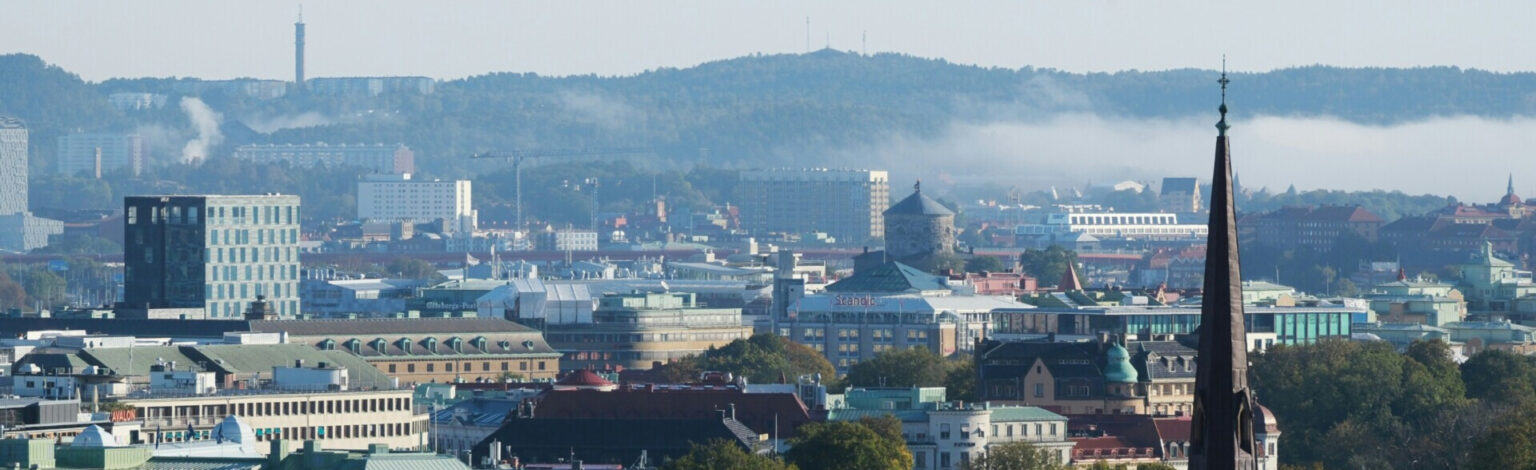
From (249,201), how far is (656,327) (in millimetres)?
14788

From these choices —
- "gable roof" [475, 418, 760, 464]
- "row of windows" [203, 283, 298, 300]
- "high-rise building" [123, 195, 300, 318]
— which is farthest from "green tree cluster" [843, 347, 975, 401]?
"row of windows" [203, 283, 298, 300]

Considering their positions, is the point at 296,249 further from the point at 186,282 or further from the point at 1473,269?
the point at 1473,269

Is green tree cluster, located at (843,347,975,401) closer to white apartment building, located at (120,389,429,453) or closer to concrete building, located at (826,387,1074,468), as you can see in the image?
concrete building, located at (826,387,1074,468)

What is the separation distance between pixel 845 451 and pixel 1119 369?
3322 centimetres

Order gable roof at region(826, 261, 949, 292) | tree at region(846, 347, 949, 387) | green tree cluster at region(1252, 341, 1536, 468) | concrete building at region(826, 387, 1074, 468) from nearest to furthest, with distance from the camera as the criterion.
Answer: green tree cluster at region(1252, 341, 1536, 468)
concrete building at region(826, 387, 1074, 468)
tree at region(846, 347, 949, 387)
gable roof at region(826, 261, 949, 292)

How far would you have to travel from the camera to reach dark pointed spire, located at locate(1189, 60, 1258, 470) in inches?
1346

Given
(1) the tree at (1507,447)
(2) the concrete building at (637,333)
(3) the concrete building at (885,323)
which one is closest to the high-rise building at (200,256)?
(2) the concrete building at (637,333)

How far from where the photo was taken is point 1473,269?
647ft

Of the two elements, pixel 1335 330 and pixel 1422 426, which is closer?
pixel 1422 426

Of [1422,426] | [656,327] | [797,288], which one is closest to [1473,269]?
[797,288]

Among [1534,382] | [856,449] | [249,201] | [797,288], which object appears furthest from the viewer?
[797,288]

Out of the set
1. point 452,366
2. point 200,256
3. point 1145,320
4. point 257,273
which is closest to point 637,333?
point 257,273

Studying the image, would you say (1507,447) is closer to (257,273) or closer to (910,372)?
(910,372)

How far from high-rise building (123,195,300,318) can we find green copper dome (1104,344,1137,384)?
129 feet
